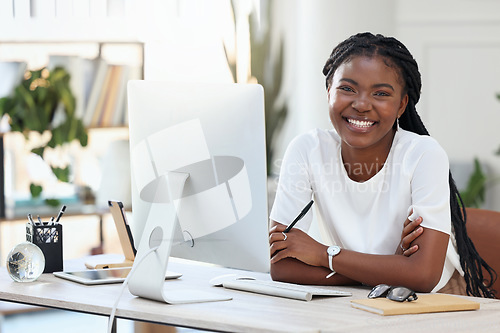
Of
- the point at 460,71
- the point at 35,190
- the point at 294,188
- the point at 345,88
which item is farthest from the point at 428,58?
the point at 294,188

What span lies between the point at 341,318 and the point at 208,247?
40 cm

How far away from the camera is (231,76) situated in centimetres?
431

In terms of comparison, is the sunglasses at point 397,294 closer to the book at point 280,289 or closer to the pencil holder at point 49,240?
the book at point 280,289

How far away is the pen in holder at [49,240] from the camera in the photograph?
6.27ft

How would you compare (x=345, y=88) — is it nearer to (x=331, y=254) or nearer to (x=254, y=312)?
(x=331, y=254)

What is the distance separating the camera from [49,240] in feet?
6.33

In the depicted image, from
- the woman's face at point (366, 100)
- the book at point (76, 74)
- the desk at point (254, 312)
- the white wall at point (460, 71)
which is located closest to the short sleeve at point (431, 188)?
the woman's face at point (366, 100)

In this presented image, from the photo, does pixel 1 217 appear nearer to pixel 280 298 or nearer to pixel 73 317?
pixel 73 317

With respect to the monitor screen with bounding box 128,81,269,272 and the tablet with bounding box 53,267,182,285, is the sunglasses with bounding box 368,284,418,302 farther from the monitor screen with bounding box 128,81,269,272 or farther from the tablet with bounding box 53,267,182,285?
the tablet with bounding box 53,267,182,285

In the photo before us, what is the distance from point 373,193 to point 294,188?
22cm

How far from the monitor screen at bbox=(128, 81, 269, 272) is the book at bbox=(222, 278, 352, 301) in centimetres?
7

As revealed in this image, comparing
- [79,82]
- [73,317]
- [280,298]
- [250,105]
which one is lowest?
[73,317]

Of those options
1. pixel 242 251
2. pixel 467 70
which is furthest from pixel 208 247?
pixel 467 70

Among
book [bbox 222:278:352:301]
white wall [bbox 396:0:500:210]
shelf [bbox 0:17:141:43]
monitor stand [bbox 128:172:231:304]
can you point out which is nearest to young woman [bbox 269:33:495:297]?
book [bbox 222:278:352:301]
